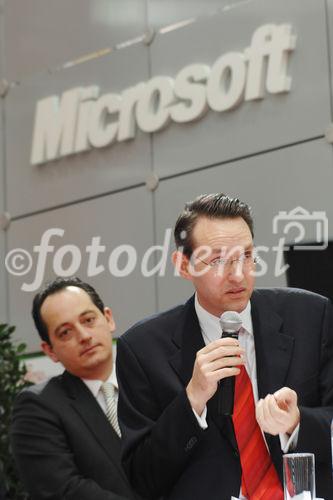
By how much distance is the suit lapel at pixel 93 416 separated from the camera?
3768mm

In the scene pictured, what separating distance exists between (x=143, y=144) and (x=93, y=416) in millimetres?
2271

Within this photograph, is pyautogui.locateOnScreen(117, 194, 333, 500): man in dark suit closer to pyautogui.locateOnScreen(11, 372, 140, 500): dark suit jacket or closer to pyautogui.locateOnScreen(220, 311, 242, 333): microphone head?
pyautogui.locateOnScreen(220, 311, 242, 333): microphone head

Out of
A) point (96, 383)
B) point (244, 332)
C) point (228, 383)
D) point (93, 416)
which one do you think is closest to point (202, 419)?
point (228, 383)

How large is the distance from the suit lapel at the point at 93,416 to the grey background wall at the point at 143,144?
1.42 metres

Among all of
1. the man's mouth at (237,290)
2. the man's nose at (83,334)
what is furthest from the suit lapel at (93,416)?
the man's mouth at (237,290)

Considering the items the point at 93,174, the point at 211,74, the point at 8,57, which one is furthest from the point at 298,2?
the point at 8,57

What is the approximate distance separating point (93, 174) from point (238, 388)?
3.42m

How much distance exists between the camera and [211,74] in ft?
17.5

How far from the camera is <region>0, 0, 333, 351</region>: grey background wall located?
4.98 metres

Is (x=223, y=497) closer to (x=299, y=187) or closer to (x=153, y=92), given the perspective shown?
(x=299, y=187)

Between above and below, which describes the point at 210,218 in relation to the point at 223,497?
above

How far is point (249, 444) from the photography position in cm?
273

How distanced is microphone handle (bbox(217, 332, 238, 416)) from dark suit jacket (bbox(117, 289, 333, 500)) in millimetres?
166

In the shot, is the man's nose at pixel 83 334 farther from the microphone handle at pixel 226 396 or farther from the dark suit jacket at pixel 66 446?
the microphone handle at pixel 226 396
